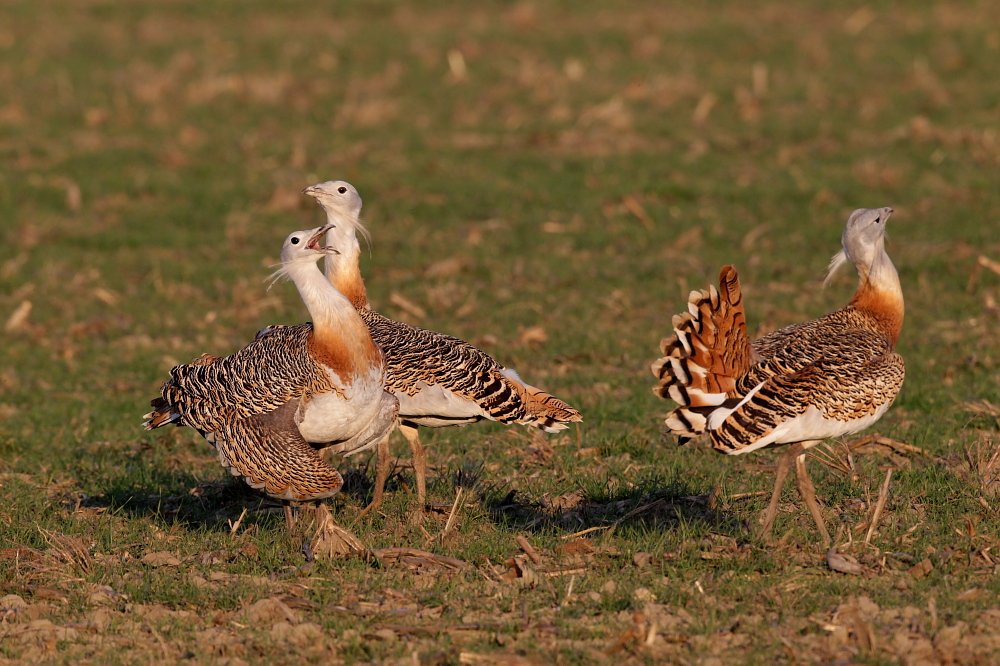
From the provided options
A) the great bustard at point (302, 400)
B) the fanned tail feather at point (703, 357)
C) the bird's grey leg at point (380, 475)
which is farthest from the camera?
the bird's grey leg at point (380, 475)

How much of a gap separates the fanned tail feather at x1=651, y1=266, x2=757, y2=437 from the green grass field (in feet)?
1.92

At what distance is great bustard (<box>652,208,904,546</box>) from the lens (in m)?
5.01

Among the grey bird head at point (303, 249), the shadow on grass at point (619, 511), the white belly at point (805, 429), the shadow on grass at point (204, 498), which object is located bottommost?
the shadow on grass at point (204, 498)

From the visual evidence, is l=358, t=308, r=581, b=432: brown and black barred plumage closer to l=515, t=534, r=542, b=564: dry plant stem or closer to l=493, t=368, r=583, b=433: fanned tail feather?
l=493, t=368, r=583, b=433: fanned tail feather

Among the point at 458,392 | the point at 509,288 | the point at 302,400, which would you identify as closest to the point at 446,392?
the point at 458,392

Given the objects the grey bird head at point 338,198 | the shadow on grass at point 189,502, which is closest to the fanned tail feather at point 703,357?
the shadow on grass at point 189,502

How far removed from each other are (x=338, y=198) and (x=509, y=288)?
3799 millimetres

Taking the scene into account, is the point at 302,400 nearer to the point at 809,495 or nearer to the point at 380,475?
the point at 380,475

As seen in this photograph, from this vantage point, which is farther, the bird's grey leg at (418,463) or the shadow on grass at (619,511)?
the bird's grey leg at (418,463)

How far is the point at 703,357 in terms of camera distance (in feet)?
16.5

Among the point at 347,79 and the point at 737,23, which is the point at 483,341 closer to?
the point at 347,79

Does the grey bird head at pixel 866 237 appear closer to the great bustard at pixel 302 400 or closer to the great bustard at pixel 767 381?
the great bustard at pixel 767 381

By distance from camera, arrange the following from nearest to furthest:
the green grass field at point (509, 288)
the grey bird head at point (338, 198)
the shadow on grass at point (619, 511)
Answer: the green grass field at point (509, 288) → the shadow on grass at point (619, 511) → the grey bird head at point (338, 198)

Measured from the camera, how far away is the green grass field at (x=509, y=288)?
466 centimetres
